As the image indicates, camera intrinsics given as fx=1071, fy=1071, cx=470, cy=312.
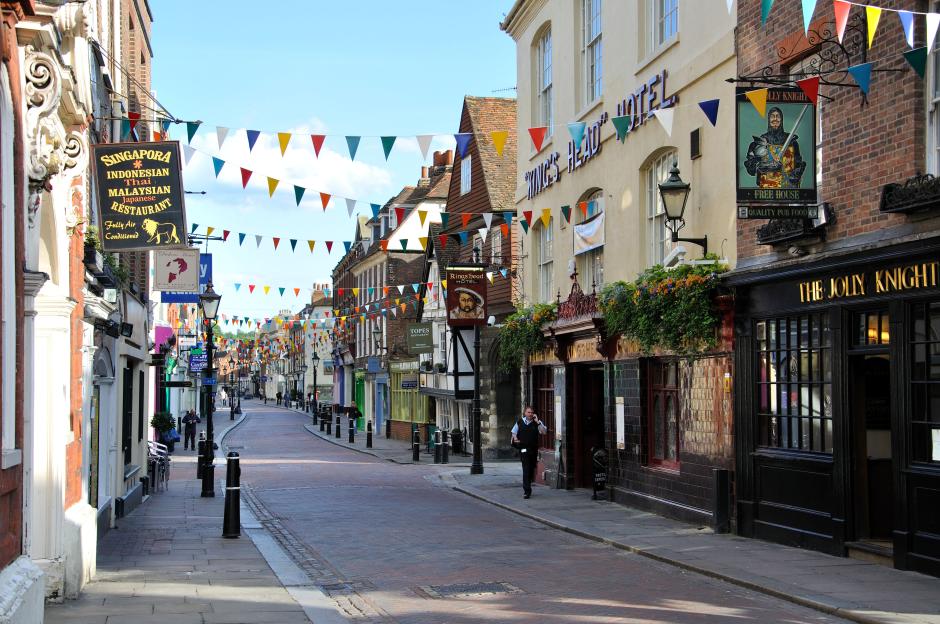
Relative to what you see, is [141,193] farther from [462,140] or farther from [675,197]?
[675,197]

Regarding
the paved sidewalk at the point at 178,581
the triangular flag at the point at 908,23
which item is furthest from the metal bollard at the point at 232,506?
the triangular flag at the point at 908,23

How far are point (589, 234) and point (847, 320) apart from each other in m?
9.00

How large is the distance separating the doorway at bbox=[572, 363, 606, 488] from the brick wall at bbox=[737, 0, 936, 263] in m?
8.84

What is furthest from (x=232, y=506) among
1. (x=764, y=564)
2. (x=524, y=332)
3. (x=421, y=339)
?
(x=421, y=339)

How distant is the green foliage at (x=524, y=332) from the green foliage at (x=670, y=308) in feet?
16.9

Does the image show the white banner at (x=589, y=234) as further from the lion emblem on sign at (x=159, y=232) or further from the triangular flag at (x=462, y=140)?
the lion emblem on sign at (x=159, y=232)

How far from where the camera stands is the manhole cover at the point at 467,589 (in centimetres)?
1103

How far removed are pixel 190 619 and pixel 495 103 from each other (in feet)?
101

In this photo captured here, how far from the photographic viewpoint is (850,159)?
41.0 ft

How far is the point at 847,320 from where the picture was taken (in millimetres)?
12633

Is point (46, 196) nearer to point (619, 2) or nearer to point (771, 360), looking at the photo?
point (771, 360)

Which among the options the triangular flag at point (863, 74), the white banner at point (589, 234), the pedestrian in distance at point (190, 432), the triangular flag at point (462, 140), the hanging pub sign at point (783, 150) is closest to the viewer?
the triangular flag at point (863, 74)

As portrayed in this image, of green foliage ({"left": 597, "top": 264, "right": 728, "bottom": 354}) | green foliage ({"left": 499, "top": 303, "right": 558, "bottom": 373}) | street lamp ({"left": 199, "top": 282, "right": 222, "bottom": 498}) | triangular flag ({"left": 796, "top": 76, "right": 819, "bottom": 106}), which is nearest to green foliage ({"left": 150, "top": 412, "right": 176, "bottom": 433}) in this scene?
street lamp ({"left": 199, "top": 282, "right": 222, "bottom": 498})

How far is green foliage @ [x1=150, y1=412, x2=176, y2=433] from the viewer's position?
33.4 meters
